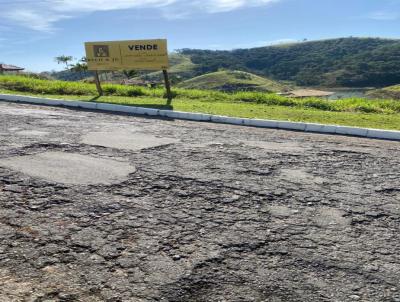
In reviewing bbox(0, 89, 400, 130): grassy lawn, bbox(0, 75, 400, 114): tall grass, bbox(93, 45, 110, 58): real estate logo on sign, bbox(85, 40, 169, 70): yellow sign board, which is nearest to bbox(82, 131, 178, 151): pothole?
bbox(0, 89, 400, 130): grassy lawn

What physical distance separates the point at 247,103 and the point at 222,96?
61.0 inches

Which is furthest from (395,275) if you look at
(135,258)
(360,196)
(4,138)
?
(4,138)

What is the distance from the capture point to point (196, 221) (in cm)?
402

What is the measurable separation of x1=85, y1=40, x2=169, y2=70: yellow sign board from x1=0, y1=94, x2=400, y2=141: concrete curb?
2.73m

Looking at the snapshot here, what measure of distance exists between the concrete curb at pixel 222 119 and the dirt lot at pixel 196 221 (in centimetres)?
114

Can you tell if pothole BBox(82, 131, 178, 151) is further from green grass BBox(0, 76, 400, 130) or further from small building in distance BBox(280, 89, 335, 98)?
small building in distance BBox(280, 89, 335, 98)

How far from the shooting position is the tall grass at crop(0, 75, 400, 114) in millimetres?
12266

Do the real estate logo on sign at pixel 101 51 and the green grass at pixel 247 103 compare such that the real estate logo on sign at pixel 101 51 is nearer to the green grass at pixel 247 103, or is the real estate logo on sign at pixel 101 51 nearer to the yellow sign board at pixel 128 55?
the yellow sign board at pixel 128 55

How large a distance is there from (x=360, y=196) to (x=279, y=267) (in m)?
1.97

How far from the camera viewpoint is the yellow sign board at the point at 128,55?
43.0ft

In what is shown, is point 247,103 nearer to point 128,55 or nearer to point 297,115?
point 297,115

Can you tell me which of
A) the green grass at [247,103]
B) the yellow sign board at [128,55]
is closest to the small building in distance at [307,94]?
the green grass at [247,103]

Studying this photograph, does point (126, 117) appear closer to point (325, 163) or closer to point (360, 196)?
point (325, 163)

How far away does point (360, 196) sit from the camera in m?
4.74
